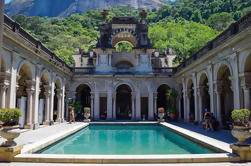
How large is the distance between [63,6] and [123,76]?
433ft

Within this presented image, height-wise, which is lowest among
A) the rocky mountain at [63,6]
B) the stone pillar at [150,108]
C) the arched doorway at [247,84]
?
the stone pillar at [150,108]

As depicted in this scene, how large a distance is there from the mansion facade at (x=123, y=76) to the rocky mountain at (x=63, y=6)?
108m

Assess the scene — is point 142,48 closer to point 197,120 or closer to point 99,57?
point 99,57

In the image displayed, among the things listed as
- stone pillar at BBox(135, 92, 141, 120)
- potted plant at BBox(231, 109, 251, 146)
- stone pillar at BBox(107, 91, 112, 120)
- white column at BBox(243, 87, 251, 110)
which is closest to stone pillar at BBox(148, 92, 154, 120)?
stone pillar at BBox(135, 92, 141, 120)

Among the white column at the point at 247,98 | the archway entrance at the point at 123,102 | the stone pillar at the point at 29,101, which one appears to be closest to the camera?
the white column at the point at 247,98

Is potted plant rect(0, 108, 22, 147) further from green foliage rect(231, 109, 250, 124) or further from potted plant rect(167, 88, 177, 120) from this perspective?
potted plant rect(167, 88, 177, 120)

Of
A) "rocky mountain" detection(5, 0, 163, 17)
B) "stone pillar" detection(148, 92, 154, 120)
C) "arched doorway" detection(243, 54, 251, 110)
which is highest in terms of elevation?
"rocky mountain" detection(5, 0, 163, 17)

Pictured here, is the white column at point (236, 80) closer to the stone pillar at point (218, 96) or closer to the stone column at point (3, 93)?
the stone pillar at point (218, 96)

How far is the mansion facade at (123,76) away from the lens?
10648mm

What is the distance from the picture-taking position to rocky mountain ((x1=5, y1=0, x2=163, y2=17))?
5034 inches

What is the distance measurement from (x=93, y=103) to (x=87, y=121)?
185 inches

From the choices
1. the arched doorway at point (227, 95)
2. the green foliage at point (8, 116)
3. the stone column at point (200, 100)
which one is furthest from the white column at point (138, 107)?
the green foliage at point (8, 116)

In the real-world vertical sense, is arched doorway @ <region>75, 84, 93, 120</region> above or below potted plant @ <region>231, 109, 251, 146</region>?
above

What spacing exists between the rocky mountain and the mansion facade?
108385 mm
